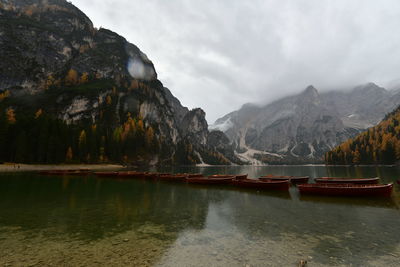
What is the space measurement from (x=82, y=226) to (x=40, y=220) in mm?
4576

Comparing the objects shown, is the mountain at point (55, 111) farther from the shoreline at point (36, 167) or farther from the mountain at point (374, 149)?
the mountain at point (374, 149)

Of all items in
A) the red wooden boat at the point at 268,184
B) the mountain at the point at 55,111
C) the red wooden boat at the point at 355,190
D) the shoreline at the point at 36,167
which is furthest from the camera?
the mountain at the point at 55,111

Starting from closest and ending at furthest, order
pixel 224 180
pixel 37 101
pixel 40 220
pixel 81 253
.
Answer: pixel 81 253, pixel 40 220, pixel 224 180, pixel 37 101

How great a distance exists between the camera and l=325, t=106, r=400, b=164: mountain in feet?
442

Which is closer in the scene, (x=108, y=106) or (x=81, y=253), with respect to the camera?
(x=81, y=253)

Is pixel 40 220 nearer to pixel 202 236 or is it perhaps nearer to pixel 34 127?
pixel 202 236

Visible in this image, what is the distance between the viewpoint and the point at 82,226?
16359 millimetres

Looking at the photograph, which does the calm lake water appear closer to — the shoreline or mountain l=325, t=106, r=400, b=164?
the shoreline

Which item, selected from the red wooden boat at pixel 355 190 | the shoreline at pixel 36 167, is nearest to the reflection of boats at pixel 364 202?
the red wooden boat at pixel 355 190

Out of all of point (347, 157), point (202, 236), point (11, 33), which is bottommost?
point (202, 236)

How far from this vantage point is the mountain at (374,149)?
134750 millimetres

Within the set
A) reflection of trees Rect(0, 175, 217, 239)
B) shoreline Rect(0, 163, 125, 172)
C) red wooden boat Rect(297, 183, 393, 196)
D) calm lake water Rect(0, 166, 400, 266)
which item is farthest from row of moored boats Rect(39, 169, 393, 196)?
shoreline Rect(0, 163, 125, 172)

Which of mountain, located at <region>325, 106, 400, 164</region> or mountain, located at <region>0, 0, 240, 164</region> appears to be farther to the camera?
mountain, located at <region>325, 106, 400, 164</region>

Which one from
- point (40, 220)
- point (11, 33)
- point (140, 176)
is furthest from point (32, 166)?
point (11, 33)
